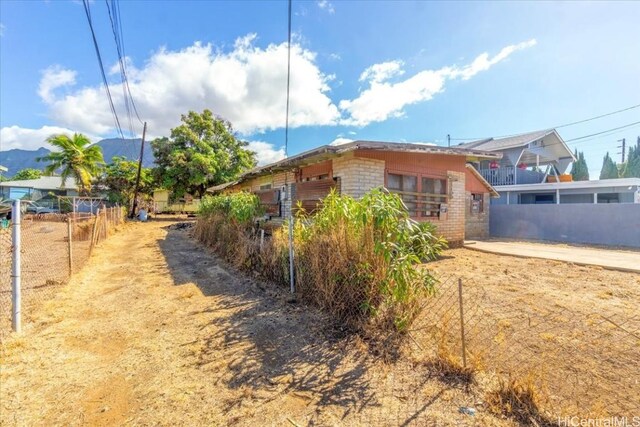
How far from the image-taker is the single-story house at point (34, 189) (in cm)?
3162

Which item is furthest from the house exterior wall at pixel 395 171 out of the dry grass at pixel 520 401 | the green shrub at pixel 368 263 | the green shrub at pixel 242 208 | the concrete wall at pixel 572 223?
the concrete wall at pixel 572 223

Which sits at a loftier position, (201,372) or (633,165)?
(633,165)

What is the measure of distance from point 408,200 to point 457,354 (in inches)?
231

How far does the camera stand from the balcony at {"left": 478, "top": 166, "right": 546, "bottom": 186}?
58.7ft

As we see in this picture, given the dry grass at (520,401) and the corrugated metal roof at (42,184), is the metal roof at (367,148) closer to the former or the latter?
the dry grass at (520,401)

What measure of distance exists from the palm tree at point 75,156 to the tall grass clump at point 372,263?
25.4m

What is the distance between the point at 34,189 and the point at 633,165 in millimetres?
76683

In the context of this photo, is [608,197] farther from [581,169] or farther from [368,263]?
[581,169]

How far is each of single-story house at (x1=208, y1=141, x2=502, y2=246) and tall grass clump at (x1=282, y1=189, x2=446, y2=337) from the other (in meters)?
3.01

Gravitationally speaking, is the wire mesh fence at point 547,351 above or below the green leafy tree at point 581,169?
below

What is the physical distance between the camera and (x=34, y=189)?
110 ft

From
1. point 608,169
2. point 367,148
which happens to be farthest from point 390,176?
point 608,169

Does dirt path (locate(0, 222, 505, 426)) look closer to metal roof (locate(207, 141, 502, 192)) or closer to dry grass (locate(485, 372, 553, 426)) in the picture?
dry grass (locate(485, 372, 553, 426))

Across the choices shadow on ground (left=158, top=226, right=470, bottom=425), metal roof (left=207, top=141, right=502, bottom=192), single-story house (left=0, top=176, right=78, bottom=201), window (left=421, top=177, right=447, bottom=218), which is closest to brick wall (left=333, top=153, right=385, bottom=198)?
metal roof (left=207, top=141, right=502, bottom=192)
